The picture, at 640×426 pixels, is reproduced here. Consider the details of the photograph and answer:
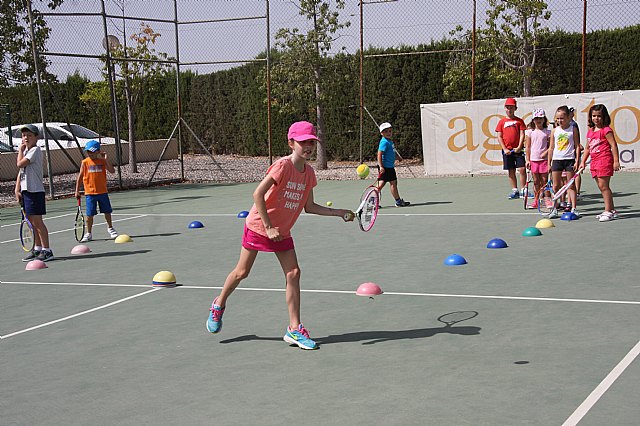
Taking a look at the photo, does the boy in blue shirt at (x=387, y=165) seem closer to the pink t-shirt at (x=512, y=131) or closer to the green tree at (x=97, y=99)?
the pink t-shirt at (x=512, y=131)

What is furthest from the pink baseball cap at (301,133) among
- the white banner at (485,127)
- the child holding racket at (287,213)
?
the white banner at (485,127)

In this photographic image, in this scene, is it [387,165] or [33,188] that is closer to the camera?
[33,188]

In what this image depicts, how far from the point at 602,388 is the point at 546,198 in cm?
918

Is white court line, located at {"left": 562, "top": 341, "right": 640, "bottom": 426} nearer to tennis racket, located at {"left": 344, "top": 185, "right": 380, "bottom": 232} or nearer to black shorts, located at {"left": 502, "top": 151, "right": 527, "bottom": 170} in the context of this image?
tennis racket, located at {"left": 344, "top": 185, "right": 380, "bottom": 232}

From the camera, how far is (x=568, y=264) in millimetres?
9078

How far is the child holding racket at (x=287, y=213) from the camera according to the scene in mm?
6109

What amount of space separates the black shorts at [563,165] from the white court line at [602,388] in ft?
25.1

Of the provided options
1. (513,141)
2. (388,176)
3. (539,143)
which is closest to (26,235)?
(388,176)

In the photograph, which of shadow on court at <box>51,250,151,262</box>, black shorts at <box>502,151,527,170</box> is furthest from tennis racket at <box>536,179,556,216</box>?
shadow on court at <box>51,250,151,262</box>

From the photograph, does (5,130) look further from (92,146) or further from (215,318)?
(215,318)

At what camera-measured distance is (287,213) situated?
20.7 ft

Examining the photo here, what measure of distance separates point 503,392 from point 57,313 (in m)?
4.53

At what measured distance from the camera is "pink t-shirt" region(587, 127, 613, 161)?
40.0ft

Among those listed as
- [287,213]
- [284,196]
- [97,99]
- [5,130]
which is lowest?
[287,213]
